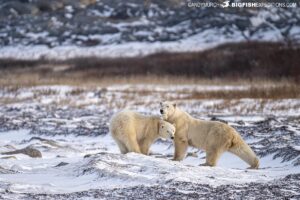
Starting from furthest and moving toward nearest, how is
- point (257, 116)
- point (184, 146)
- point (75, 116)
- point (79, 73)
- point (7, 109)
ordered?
point (79, 73) → point (7, 109) → point (75, 116) → point (257, 116) → point (184, 146)

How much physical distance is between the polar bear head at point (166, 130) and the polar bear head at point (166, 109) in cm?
15

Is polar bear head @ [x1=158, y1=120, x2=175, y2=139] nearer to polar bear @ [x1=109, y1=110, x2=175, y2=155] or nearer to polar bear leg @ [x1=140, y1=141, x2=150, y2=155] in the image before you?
polar bear @ [x1=109, y1=110, x2=175, y2=155]

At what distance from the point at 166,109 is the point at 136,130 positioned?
0.67 metres

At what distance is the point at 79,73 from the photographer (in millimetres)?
40250

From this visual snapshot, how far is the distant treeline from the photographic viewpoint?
36000 millimetres

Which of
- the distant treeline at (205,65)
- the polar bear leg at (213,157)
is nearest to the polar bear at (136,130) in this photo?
the polar bear leg at (213,157)

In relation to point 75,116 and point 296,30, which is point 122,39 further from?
point 75,116

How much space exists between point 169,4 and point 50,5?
13.9 metres

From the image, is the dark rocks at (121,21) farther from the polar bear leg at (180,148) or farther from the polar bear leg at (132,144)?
the polar bear leg at (132,144)

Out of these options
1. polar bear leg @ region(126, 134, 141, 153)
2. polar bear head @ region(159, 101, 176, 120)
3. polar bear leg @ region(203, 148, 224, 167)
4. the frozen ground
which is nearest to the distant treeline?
the frozen ground

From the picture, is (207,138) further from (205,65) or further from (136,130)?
(205,65)

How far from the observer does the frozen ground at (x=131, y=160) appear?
8.17 metres

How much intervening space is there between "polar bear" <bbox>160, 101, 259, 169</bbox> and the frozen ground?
31 cm

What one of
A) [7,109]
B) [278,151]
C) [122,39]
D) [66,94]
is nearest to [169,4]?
[122,39]
